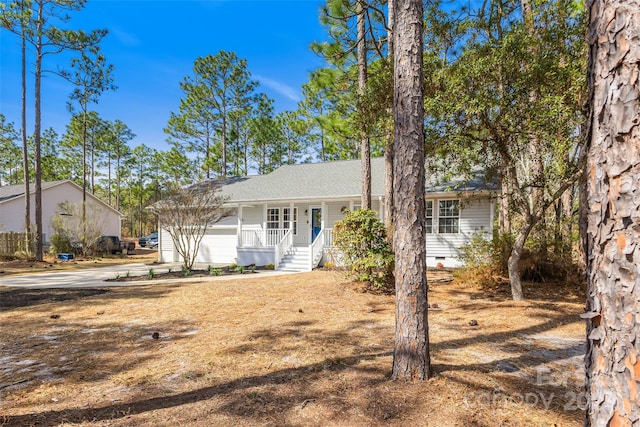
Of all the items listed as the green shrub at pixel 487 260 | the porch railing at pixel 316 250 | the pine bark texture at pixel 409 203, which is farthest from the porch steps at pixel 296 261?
the pine bark texture at pixel 409 203

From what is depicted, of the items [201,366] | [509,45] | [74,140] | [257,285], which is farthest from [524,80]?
[74,140]

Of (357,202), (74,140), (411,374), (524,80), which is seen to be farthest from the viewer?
(74,140)

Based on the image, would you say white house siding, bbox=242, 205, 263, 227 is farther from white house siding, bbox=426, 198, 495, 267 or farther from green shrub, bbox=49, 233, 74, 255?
green shrub, bbox=49, 233, 74, 255

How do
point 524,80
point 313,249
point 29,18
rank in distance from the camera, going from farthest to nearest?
point 29,18
point 313,249
point 524,80

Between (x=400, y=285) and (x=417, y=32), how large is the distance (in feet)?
8.16

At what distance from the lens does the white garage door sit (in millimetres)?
16234

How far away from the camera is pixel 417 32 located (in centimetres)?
327

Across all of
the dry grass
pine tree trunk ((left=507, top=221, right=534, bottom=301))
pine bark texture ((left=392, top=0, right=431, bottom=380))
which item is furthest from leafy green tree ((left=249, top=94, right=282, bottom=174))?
pine bark texture ((left=392, top=0, right=431, bottom=380))

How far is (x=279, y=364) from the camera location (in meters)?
3.59

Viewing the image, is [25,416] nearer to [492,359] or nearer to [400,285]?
[400,285]

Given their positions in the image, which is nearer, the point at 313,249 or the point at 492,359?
the point at 492,359

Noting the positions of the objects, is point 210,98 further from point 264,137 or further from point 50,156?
point 50,156

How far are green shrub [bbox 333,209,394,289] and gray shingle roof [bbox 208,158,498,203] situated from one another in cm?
449

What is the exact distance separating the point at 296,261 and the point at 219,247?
17.9 feet
